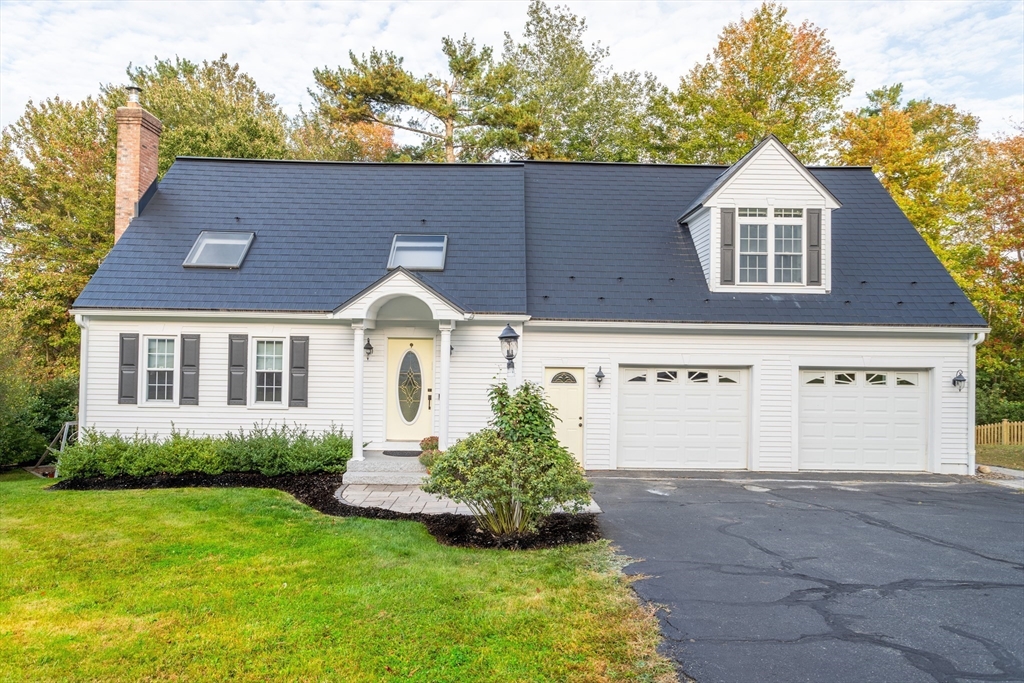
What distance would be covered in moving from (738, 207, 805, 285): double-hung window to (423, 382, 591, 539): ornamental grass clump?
760cm

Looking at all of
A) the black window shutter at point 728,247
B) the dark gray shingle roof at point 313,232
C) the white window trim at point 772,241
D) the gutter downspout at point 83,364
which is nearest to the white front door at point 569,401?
the dark gray shingle roof at point 313,232

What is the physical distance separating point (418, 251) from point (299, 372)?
11.9ft

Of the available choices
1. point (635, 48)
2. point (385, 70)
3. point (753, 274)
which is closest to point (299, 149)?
point (385, 70)

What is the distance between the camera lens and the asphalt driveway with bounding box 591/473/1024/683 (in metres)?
4.12

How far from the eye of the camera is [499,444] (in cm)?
688

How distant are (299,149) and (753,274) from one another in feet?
83.0

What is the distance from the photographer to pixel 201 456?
10.5 m

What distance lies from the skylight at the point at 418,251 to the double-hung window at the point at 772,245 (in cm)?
657

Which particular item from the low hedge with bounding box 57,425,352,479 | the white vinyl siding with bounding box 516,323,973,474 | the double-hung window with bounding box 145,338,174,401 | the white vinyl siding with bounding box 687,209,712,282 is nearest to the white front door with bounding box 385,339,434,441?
the low hedge with bounding box 57,425,352,479

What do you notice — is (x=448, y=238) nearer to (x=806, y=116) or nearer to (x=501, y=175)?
(x=501, y=175)

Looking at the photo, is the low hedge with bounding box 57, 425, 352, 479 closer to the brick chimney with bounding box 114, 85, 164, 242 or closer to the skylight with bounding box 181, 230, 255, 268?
the skylight with bounding box 181, 230, 255, 268

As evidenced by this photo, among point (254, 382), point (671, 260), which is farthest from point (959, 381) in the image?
point (254, 382)

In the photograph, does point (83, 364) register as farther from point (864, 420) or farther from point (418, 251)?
point (864, 420)

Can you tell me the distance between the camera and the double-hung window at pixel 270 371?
37.8ft
